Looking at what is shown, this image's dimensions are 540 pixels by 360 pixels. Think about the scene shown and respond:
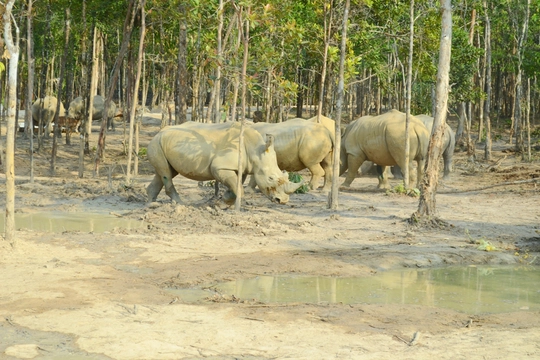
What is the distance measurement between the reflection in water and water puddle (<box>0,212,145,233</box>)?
4.30 meters

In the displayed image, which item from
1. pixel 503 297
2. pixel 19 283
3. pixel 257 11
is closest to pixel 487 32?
pixel 257 11

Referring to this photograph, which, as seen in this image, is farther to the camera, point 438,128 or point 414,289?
point 438,128

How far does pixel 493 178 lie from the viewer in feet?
74.6

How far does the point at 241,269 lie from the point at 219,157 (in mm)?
5141

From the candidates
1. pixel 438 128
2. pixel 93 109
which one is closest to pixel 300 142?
pixel 438 128

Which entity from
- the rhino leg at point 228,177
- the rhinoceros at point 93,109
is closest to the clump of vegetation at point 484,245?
the rhino leg at point 228,177

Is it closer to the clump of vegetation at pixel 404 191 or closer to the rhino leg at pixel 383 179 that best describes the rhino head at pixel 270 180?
the clump of vegetation at pixel 404 191

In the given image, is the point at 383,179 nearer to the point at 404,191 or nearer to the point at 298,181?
the point at 404,191

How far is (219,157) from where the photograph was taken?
1489cm

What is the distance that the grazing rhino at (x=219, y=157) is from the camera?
14.9 metres

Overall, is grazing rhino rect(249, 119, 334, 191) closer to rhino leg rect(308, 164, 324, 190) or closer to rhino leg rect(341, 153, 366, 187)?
rhino leg rect(308, 164, 324, 190)

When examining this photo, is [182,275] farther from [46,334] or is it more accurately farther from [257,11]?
[257,11]

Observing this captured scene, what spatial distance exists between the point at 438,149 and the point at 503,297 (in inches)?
192

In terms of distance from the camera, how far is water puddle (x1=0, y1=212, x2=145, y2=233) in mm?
13281
